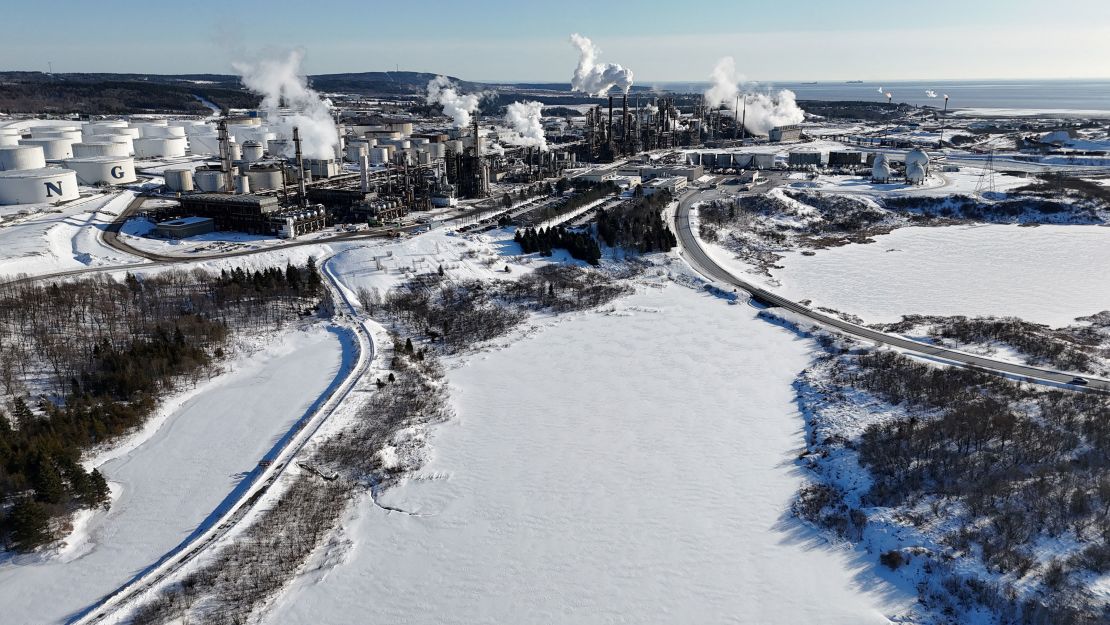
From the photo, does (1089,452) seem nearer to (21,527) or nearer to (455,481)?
(455,481)

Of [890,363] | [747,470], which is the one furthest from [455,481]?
[890,363]

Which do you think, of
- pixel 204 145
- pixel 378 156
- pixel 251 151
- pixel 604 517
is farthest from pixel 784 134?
pixel 604 517

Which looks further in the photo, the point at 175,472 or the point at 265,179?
the point at 265,179

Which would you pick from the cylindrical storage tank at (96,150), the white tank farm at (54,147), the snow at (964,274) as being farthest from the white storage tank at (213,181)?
the snow at (964,274)

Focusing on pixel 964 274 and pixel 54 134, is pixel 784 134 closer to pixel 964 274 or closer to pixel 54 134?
pixel 964 274

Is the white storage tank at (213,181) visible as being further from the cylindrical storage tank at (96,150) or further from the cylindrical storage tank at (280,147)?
the cylindrical storage tank at (280,147)

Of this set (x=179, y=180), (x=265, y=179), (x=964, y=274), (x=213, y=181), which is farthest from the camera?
(x=179, y=180)
